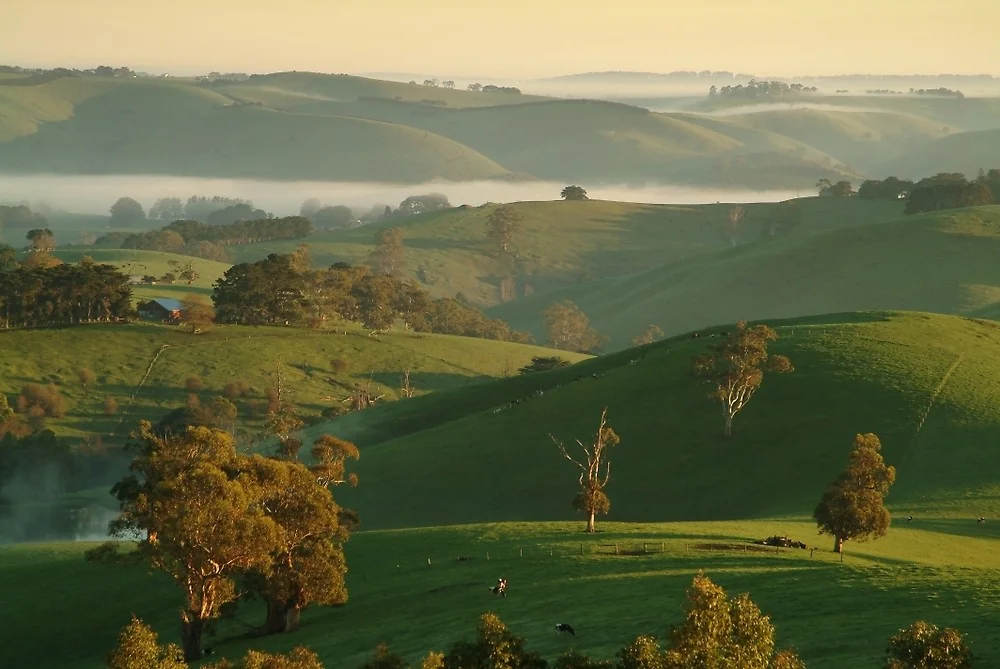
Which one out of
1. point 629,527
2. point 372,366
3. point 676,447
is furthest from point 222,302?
point 629,527

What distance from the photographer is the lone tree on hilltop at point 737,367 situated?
332 feet

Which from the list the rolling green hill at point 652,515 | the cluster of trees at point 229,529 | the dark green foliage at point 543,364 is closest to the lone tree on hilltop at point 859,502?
the rolling green hill at point 652,515

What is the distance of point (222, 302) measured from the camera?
184m

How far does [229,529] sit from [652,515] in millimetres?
43040

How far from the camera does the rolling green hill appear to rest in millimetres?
49188

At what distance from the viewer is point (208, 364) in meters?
163

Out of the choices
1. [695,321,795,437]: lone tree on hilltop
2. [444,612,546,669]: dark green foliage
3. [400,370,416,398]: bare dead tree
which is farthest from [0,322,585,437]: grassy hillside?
[444,612,546,669]: dark green foliage

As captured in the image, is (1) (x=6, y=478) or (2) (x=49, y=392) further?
(2) (x=49, y=392)

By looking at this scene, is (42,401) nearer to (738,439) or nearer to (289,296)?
(289,296)

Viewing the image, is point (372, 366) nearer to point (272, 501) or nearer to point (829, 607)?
point (272, 501)

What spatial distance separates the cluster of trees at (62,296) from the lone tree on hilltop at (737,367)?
97.6 m

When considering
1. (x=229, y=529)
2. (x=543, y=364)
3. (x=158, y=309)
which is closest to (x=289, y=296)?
(x=158, y=309)

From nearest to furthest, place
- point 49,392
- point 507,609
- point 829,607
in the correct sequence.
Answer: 1. point 829,607
2. point 507,609
3. point 49,392

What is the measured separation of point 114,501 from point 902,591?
90.4m
